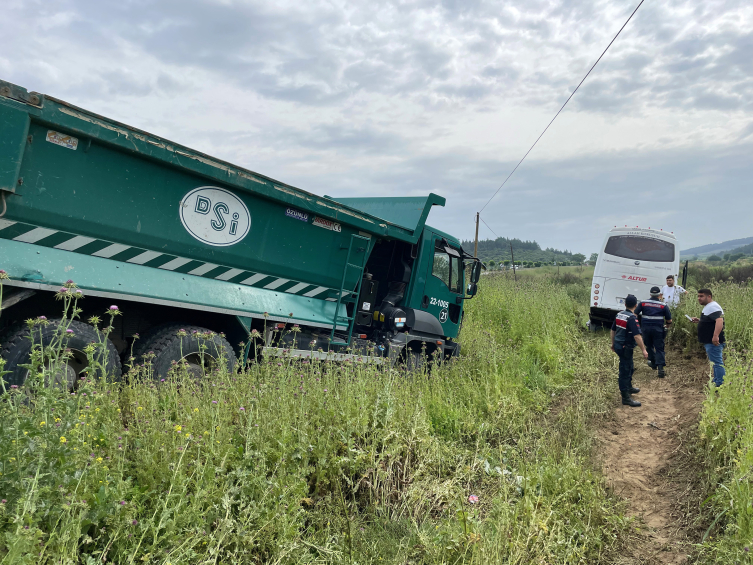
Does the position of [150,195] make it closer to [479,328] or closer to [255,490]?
[255,490]

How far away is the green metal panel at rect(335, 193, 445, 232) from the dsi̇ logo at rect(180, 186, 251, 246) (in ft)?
8.98

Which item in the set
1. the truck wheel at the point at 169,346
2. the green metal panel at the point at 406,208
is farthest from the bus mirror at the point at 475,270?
the truck wheel at the point at 169,346

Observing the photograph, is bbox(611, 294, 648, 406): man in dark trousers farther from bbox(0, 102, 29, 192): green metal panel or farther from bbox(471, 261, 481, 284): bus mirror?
bbox(0, 102, 29, 192): green metal panel

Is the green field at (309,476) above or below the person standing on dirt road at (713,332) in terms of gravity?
below

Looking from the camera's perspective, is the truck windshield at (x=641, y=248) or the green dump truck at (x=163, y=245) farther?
the truck windshield at (x=641, y=248)

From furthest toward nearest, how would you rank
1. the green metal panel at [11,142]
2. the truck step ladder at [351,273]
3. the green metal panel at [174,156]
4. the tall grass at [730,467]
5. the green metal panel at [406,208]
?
the green metal panel at [406,208] < the truck step ladder at [351,273] < the green metal panel at [174,156] < the green metal panel at [11,142] < the tall grass at [730,467]

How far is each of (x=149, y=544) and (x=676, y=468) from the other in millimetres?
4998

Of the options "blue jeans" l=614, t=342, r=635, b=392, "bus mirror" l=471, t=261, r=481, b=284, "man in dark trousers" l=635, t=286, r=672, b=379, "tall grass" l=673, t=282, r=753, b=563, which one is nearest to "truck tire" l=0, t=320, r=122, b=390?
"tall grass" l=673, t=282, r=753, b=563

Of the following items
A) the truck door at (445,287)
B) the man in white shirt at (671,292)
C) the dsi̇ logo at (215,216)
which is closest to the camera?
the dsi̇ logo at (215,216)

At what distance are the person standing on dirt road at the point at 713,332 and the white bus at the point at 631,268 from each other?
16.3ft

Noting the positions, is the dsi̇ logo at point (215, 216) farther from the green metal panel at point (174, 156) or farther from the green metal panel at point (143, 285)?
the green metal panel at point (143, 285)

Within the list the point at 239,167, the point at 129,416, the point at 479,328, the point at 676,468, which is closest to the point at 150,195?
the point at 239,167

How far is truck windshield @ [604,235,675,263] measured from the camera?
12.4m

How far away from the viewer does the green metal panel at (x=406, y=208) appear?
25.0 feet
